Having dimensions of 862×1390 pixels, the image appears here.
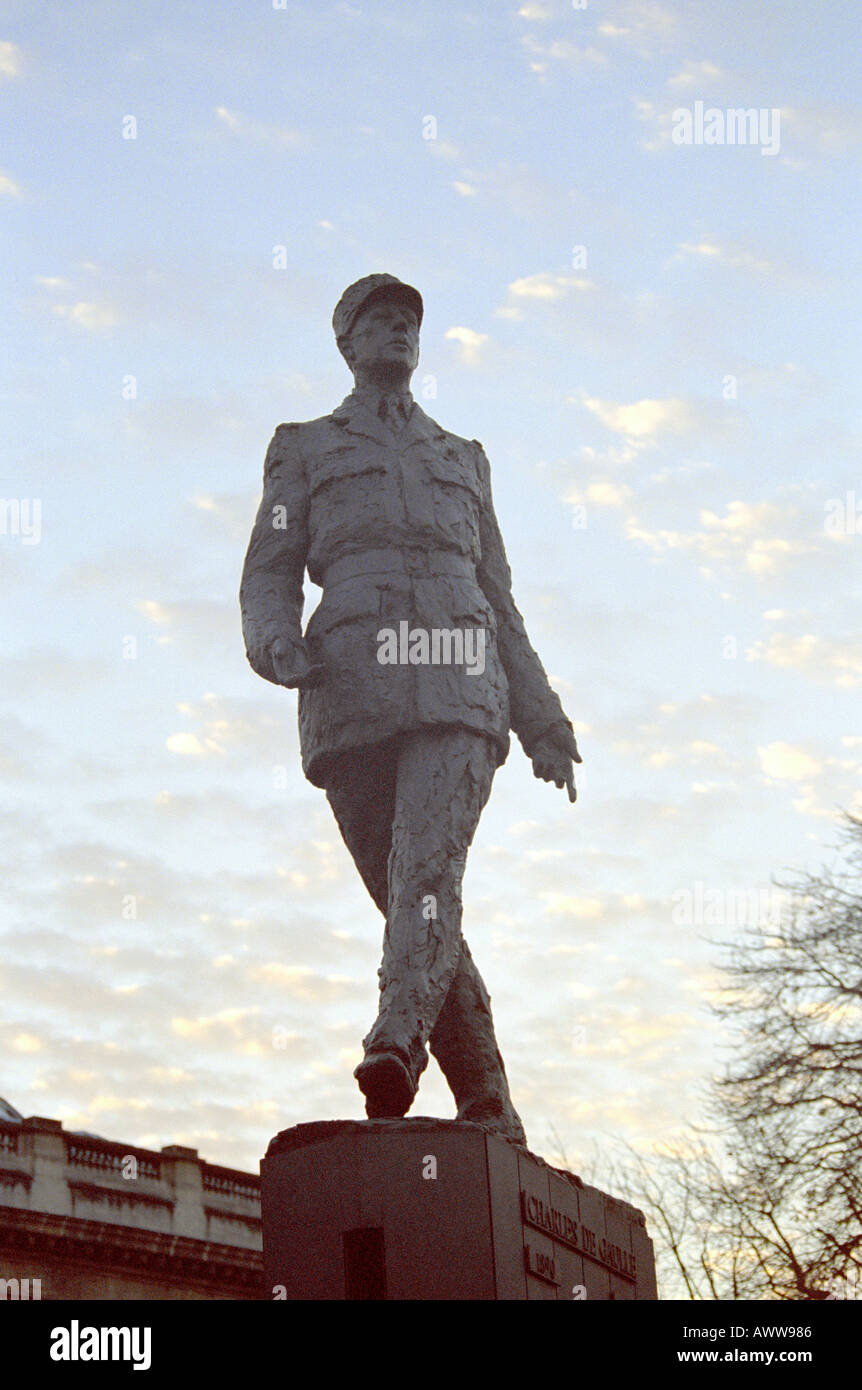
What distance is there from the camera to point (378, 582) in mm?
6629

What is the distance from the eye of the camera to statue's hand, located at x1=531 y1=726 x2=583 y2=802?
23.0 feet

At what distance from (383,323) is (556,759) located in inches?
74.4

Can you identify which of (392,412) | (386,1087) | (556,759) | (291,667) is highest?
(392,412)

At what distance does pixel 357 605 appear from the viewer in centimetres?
660

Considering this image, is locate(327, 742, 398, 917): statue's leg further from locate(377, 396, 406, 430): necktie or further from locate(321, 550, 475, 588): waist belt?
locate(377, 396, 406, 430): necktie

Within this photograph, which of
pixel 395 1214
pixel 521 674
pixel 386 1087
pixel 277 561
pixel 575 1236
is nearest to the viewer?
pixel 395 1214

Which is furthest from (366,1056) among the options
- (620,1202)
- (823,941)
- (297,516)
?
(823,941)

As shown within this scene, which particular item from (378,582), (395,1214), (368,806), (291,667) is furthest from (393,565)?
(395,1214)

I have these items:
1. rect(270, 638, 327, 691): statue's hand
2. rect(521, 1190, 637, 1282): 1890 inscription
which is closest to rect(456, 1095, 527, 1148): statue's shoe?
rect(521, 1190, 637, 1282): 1890 inscription

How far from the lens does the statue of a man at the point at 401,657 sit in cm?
640

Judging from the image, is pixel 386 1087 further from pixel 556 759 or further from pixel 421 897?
pixel 556 759

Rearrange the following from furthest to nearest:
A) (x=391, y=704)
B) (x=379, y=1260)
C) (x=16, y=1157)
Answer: (x=16, y=1157)
(x=391, y=704)
(x=379, y=1260)
